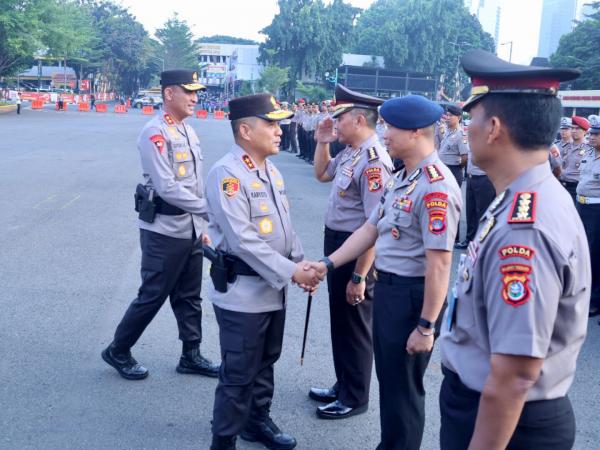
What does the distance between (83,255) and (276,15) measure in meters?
63.7

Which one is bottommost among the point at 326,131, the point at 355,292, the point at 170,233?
the point at 355,292

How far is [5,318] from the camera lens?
5.14 m

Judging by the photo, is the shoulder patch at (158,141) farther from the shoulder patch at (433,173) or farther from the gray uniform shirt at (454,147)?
the gray uniform shirt at (454,147)

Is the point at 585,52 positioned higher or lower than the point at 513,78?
higher

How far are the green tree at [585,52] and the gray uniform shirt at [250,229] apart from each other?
37.7m

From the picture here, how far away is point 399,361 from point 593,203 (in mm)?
4442

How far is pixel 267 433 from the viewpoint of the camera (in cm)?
346

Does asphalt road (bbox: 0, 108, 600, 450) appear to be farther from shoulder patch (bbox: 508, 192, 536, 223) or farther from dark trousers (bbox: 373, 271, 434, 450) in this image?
shoulder patch (bbox: 508, 192, 536, 223)

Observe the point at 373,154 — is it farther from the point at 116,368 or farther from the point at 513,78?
the point at 116,368

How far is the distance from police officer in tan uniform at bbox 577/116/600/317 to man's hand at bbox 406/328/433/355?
167 inches

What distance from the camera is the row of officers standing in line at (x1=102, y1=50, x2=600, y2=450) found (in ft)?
5.35

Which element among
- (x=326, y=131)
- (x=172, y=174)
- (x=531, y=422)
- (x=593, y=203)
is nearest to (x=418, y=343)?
(x=531, y=422)

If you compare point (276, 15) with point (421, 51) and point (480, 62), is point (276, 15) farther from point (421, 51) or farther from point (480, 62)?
point (480, 62)

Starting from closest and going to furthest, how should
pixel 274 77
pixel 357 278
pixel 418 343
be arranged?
1. pixel 418 343
2. pixel 357 278
3. pixel 274 77
